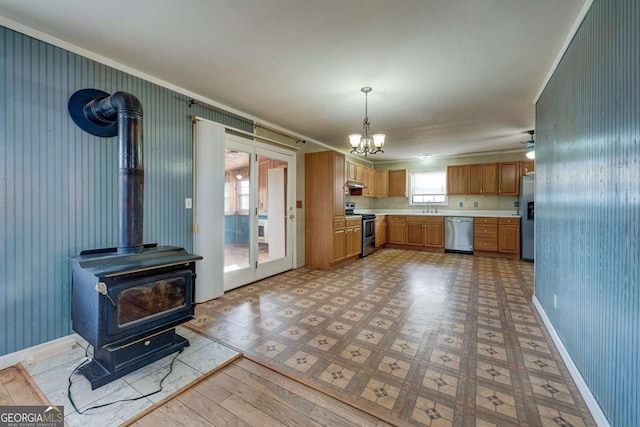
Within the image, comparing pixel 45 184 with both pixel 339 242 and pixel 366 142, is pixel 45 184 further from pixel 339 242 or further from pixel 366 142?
pixel 339 242

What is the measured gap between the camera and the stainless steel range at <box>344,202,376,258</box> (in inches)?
237

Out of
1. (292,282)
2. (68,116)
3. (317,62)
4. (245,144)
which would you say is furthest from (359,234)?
(68,116)

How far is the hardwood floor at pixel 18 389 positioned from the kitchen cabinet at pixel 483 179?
761 centimetres

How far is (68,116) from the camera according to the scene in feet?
7.48

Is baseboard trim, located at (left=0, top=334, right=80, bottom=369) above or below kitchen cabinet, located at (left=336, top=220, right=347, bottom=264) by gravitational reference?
below

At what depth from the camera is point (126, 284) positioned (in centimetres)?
186

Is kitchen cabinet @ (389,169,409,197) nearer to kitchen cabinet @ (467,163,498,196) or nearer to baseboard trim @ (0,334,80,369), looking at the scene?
kitchen cabinet @ (467,163,498,196)

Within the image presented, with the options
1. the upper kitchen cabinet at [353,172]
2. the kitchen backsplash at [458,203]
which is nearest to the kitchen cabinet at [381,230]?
the kitchen backsplash at [458,203]

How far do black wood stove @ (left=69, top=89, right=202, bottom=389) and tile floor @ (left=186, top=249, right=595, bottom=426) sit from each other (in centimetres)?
59

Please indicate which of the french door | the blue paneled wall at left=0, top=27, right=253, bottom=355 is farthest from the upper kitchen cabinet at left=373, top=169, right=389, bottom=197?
the blue paneled wall at left=0, top=27, right=253, bottom=355

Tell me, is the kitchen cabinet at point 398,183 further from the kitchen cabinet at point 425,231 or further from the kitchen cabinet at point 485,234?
the kitchen cabinet at point 485,234

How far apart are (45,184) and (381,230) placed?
629 cm

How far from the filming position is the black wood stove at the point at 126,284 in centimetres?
180

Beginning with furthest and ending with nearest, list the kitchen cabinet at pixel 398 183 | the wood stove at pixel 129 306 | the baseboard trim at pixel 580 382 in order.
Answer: the kitchen cabinet at pixel 398 183, the wood stove at pixel 129 306, the baseboard trim at pixel 580 382
